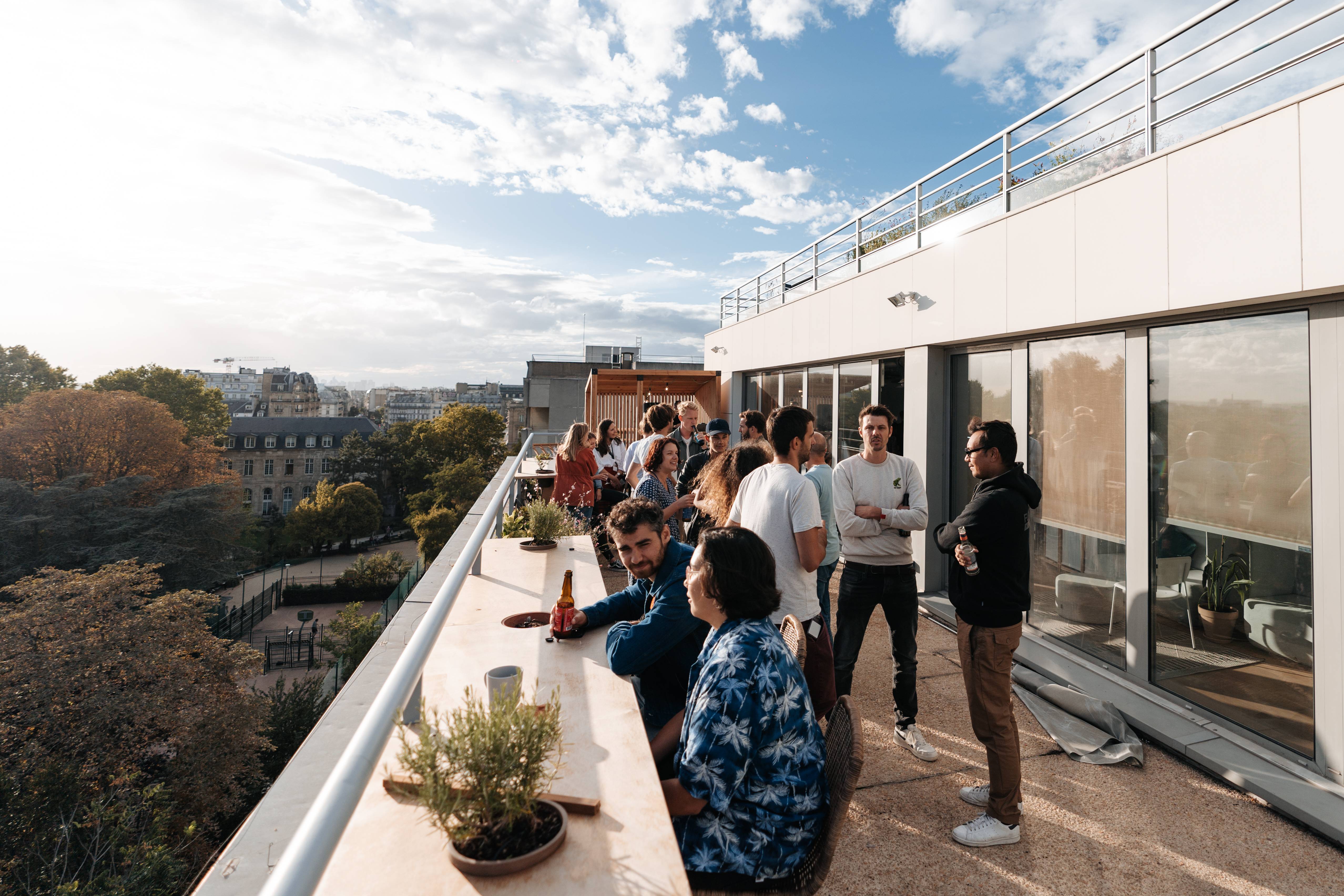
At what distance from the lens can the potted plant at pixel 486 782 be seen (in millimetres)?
1172

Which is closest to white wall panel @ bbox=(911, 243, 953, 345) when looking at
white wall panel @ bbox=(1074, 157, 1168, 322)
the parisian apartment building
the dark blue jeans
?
white wall panel @ bbox=(1074, 157, 1168, 322)

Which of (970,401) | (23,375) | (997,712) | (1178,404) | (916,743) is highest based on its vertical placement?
(23,375)

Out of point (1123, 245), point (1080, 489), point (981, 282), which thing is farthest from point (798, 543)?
point (981, 282)

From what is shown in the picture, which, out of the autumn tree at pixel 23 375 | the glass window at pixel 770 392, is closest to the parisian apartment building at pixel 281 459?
the autumn tree at pixel 23 375

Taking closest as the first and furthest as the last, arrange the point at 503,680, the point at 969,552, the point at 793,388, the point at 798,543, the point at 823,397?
the point at 503,680
the point at 969,552
the point at 798,543
the point at 823,397
the point at 793,388

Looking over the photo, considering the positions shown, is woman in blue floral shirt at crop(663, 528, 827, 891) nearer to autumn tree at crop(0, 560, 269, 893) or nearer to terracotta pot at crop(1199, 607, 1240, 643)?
terracotta pot at crop(1199, 607, 1240, 643)

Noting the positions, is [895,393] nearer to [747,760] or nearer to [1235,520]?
[1235,520]

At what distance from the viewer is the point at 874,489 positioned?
12.5ft

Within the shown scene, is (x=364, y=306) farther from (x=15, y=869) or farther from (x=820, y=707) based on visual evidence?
(x=820, y=707)

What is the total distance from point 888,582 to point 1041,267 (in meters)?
2.98

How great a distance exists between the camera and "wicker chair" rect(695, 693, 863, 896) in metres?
1.58

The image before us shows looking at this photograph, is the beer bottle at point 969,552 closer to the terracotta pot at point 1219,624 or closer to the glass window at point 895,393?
the terracotta pot at point 1219,624

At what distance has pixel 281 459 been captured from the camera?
67.3 meters

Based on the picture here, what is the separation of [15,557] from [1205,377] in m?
41.1
